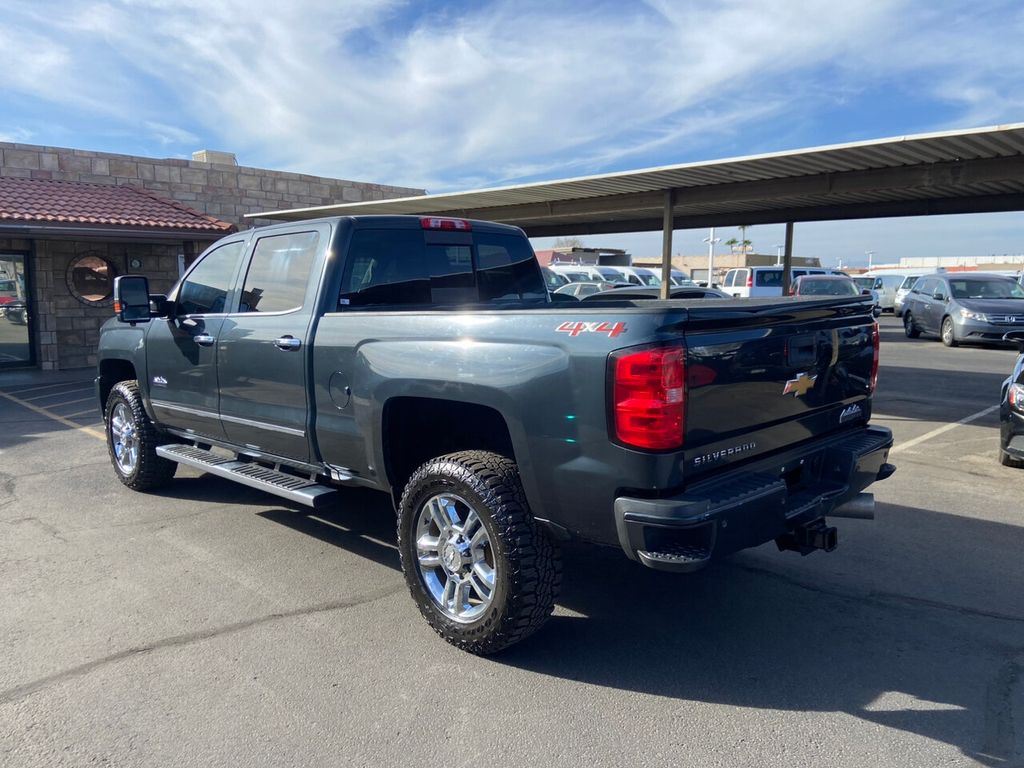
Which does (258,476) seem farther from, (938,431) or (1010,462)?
(938,431)

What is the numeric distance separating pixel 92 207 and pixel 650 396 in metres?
Result: 15.4

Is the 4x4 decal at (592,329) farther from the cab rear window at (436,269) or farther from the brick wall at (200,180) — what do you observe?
the brick wall at (200,180)

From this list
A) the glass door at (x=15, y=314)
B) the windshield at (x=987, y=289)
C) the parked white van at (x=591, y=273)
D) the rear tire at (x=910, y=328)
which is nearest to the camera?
the glass door at (x=15, y=314)

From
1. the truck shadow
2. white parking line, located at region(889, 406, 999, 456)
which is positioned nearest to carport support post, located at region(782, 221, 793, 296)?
white parking line, located at region(889, 406, 999, 456)

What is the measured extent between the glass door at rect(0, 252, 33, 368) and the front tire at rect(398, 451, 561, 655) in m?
14.5

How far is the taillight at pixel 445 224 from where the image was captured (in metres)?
4.93

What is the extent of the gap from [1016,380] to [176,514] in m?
6.76

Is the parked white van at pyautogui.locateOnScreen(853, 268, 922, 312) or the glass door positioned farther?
the parked white van at pyautogui.locateOnScreen(853, 268, 922, 312)

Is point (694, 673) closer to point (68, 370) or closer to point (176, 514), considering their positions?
point (176, 514)

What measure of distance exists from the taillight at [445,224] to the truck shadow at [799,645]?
7.38 feet

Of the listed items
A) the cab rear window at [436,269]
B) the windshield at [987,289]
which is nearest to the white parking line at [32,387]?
the cab rear window at [436,269]

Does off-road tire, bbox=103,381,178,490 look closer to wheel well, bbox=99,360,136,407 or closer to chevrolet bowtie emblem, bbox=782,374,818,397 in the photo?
wheel well, bbox=99,360,136,407

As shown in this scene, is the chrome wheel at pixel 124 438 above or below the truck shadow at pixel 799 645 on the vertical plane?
above

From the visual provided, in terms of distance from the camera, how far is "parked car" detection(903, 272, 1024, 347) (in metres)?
17.6
